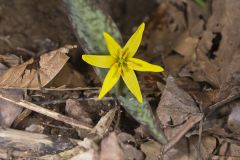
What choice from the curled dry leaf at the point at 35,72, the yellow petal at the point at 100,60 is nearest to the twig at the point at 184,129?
the yellow petal at the point at 100,60

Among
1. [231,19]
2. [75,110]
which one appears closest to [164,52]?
[231,19]

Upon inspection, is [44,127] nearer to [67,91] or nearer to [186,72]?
[67,91]

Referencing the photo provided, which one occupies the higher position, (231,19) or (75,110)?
(231,19)

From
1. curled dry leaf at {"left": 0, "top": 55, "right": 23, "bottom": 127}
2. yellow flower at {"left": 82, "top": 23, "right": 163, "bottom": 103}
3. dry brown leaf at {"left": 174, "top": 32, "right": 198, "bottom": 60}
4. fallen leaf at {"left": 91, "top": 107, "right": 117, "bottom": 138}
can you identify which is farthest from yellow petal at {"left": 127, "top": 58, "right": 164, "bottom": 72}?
dry brown leaf at {"left": 174, "top": 32, "right": 198, "bottom": 60}

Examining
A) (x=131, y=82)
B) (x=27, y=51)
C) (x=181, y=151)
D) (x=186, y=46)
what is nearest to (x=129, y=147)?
(x=181, y=151)

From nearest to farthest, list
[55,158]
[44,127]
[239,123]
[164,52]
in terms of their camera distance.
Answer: [55,158]
[44,127]
[239,123]
[164,52]

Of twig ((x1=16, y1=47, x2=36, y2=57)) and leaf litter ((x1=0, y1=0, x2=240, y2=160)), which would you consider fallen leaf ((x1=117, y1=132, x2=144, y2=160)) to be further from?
twig ((x1=16, y1=47, x2=36, y2=57))

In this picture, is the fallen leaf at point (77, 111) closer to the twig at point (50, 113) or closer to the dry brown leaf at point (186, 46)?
the twig at point (50, 113)
